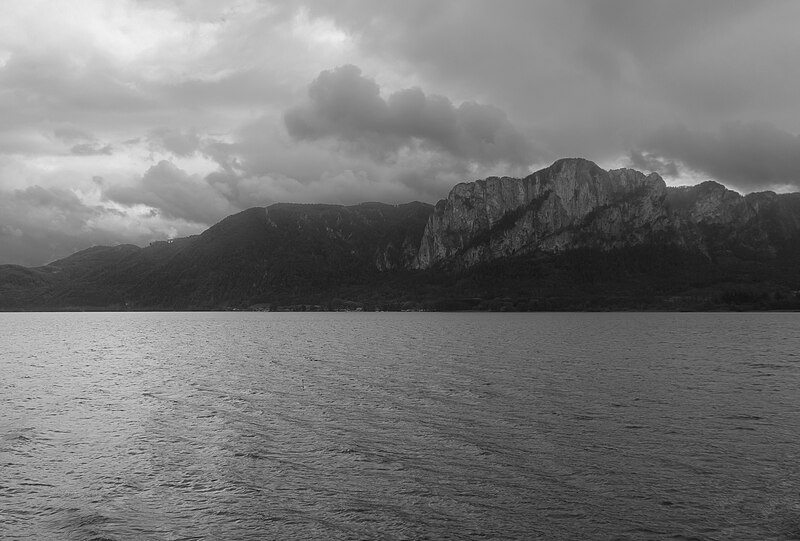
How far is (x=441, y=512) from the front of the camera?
92.7 feet

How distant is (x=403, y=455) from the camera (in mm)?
38469

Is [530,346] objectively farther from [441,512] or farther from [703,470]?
[441,512]

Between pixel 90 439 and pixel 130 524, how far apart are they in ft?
67.6

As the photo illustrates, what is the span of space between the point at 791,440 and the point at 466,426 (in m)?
24.7

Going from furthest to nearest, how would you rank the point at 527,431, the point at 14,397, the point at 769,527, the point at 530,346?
the point at 530,346, the point at 14,397, the point at 527,431, the point at 769,527

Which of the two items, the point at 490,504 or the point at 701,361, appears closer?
the point at 490,504

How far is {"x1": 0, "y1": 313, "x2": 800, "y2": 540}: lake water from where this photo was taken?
27.1 metres

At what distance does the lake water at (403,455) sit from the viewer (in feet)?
88.9

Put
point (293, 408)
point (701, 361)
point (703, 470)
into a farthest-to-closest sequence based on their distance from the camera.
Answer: point (701, 361), point (293, 408), point (703, 470)

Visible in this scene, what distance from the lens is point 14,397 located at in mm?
62938

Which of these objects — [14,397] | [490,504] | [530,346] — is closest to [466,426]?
[490,504]

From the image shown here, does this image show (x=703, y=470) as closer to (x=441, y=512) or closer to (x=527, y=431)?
(x=527, y=431)

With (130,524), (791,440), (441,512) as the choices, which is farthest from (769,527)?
(130,524)

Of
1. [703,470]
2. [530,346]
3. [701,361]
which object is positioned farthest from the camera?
[530,346]
